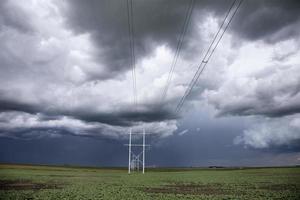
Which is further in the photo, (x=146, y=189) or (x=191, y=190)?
(x=146, y=189)

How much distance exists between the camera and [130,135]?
133 meters

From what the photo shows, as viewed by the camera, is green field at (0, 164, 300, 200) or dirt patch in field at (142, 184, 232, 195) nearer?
green field at (0, 164, 300, 200)

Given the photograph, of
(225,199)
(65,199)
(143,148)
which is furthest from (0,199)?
(143,148)

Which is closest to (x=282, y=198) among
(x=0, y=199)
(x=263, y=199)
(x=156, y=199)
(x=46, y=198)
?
(x=263, y=199)

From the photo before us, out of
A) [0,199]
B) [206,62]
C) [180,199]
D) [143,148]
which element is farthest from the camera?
[143,148]

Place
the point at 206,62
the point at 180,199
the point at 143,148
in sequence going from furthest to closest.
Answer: the point at 143,148
the point at 180,199
the point at 206,62

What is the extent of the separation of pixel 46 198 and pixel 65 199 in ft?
7.82

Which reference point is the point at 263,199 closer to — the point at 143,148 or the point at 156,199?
the point at 156,199

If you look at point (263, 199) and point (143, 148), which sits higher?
point (143, 148)

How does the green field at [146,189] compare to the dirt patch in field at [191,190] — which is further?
the dirt patch in field at [191,190]

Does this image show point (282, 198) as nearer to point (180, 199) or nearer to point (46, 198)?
point (180, 199)

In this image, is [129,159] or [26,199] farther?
[129,159]

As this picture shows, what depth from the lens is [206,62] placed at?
75.7ft

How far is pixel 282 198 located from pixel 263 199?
6.75 feet
